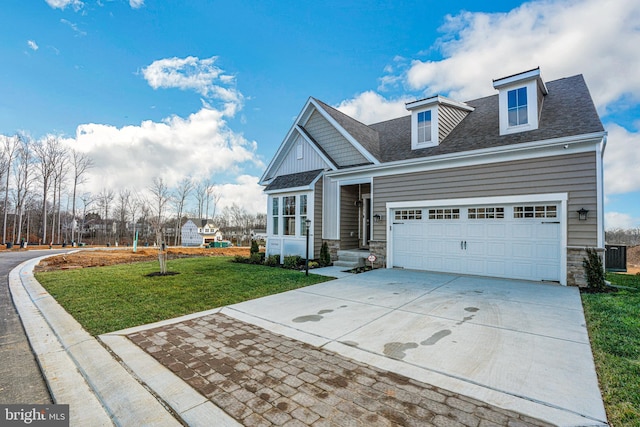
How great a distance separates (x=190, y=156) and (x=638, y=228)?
135ft

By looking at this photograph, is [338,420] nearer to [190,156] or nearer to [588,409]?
→ [588,409]

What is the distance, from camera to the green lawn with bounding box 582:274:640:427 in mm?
2246

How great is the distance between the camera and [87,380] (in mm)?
2834

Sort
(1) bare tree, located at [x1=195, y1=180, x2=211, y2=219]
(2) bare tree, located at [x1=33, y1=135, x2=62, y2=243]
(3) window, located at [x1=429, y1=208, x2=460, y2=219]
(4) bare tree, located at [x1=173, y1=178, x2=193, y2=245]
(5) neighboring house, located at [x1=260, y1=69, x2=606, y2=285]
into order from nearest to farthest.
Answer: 1. (5) neighboring house, located at [x1=260, y1=69, x2=606, y2=285]
2. (3) window, located at [x1=429, y1=208, x2=460, y2=219]
3. (2) bare tree, located at [x1=33, y1=135, x2=62, y2=243]
4. (4) bare tree, located at [x1=173, y1=178, x2=193, y2=245]
5. (1) bare tree, located at [x1=195, y1=180, x2=211, y2=219]

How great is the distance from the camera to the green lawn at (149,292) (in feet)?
15.8

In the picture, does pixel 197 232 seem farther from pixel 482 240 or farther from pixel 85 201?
pixel 482 240

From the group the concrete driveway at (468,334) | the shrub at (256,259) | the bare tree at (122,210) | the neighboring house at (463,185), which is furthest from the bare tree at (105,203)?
the concrete driveway at (468,334)

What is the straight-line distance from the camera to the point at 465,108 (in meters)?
10.7

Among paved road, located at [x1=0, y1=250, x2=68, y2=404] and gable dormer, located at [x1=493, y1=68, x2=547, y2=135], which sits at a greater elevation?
gable dormer, located at [x1=493, y1=68, x2=547, y2=135]

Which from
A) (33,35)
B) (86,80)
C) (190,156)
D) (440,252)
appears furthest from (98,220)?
(440,252)

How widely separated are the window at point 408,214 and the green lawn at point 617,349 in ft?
15.0

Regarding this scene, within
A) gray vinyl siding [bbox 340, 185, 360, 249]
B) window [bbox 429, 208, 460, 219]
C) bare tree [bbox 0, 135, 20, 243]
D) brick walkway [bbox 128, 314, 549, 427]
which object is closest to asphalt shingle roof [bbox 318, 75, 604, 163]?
window [bbox 429, 208, 460, 219]

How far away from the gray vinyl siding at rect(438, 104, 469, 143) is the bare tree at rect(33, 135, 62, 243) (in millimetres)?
36592

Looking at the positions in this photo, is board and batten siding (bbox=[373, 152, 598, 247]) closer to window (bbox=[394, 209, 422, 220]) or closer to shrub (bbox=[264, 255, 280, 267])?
window (bbox=[394, 209, 422, 220])
